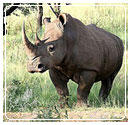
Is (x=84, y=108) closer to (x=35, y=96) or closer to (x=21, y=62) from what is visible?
(x=35, y=96)

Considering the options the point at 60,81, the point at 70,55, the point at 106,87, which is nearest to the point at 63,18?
the point at 70,55

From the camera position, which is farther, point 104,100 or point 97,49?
point 104,100

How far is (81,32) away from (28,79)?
2.91 m

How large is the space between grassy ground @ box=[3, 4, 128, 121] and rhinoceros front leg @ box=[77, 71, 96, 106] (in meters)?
0.22

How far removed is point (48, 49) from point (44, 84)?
3.07 meters

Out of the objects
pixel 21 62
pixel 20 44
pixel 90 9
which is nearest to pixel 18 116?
pixel 21 62

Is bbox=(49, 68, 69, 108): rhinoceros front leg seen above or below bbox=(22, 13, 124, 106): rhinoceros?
below

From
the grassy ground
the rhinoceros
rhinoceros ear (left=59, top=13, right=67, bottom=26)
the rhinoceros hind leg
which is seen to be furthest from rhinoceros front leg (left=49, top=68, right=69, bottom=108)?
the rhinoceros hind leg

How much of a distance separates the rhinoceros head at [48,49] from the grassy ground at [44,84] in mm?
725

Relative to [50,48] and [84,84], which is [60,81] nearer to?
[84,84]

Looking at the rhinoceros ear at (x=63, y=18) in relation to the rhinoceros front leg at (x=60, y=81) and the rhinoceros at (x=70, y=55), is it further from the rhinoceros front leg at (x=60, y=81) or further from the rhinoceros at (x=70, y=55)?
the rhinoceros front leg at (x=60, y=81)

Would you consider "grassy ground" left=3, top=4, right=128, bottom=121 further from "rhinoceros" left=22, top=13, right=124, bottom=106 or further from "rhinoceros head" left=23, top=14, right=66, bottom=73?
"rhinoceros head" left=23, top=14, right=66, bottom=73

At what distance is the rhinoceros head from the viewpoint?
7441 mm

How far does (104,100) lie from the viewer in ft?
31.5
